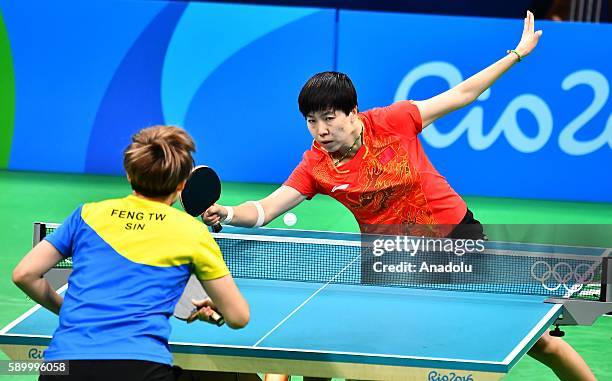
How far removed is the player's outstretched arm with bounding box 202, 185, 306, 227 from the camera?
15.9 feet

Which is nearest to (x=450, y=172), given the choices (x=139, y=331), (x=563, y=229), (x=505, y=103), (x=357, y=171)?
(x=505, y=103)

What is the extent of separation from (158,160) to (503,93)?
7161 mm

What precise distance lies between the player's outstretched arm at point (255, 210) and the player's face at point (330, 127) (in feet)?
1.25

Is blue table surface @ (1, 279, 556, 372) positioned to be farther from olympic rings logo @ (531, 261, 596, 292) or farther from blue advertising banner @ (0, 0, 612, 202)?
blue advertising banner @ (0, 0, 612, 202)

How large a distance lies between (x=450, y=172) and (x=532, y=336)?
6383 mm

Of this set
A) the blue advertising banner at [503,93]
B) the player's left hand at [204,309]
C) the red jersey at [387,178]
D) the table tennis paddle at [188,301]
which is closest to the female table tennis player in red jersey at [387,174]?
the red jersey at [387,178]

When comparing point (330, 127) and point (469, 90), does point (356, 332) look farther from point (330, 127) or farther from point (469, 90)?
point (469, 90)

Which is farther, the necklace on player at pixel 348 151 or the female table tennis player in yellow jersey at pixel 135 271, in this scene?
the necklace on player at pixel 348 151

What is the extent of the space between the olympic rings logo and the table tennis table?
127mm

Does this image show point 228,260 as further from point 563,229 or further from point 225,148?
point 225,148

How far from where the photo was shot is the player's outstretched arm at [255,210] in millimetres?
4859

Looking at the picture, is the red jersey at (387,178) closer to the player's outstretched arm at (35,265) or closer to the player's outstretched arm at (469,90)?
the player's outstretched arm at (469,90)

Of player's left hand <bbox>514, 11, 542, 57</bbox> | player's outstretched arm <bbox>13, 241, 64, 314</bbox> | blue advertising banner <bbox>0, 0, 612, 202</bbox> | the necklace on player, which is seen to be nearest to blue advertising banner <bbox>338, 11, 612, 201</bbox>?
blue advertising banner <bbox>0, 0, 612, 202</bbox>

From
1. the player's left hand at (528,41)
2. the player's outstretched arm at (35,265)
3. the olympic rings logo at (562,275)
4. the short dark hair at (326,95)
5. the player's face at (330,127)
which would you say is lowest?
the olympic rings logo at (562,275)
